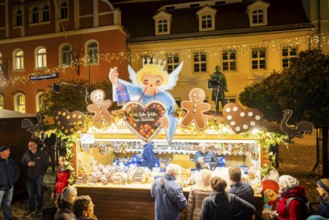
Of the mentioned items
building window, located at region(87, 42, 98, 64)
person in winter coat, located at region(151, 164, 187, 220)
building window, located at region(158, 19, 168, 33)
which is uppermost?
building window, located at region(158, 19, 168, 33)

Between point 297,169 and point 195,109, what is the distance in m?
8.89

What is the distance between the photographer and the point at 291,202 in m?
4.18

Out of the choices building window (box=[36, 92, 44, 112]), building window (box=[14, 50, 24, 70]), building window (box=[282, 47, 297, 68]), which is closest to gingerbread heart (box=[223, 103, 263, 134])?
building window (box=[282, 47, 297, 68])

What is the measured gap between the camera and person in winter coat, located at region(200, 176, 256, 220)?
4082mm

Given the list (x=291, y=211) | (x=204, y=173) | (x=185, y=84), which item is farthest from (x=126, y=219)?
(x=185, y=84)

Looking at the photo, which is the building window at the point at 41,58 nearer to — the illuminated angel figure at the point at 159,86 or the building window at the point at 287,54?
the building window at the point at 287,54

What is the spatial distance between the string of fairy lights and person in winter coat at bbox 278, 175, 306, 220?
15224mm

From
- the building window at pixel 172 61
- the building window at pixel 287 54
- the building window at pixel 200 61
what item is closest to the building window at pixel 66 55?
the building window at pixel 172 61

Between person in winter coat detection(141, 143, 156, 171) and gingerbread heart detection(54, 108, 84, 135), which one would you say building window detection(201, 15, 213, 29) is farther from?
gingerbread heart detection(54, 108, 84, 135)

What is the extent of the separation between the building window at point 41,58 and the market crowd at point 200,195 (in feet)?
51.2

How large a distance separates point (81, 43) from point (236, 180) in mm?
17724

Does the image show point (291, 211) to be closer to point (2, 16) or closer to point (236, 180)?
point (236, 180)

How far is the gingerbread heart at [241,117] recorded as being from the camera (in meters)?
5.87

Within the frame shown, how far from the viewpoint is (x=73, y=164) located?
735 centimetres
